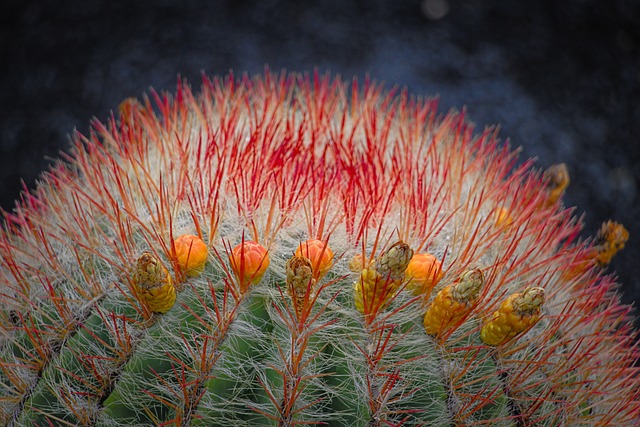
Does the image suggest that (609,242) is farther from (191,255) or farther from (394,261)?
(191,255)

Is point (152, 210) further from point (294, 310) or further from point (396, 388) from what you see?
point (396, 388)

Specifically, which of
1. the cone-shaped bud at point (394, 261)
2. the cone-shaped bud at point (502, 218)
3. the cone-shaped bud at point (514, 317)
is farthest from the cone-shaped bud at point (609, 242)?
the cone-shaped bud at point (394, 261)

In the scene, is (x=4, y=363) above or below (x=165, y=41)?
below

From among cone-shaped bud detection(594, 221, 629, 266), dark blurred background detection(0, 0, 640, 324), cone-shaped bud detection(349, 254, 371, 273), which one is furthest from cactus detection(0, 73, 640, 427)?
dark blurred background detection(0, 0, 640, 324)

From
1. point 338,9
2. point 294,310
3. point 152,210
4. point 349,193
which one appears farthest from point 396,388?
point 338,9

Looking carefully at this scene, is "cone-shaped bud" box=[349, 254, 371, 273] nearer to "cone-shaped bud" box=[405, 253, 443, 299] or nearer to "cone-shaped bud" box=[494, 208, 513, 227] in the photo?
"cone-shaped bud" box=[405, 253, 443, 299]
